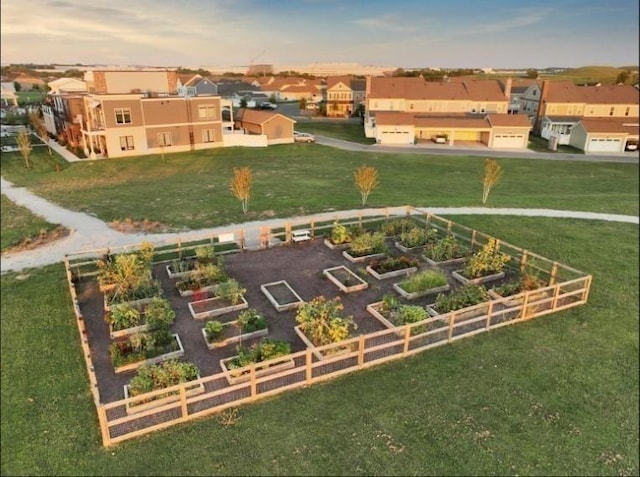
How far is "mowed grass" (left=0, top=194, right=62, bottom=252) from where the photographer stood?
47.8ft

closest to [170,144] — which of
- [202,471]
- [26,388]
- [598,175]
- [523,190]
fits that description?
[26,388]

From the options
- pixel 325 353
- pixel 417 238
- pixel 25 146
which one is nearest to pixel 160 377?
pixel 325 353

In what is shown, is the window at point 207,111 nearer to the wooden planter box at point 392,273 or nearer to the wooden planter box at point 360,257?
the wooden planter box at point 360,257

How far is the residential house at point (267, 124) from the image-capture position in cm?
1101

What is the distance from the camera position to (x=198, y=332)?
911 cm

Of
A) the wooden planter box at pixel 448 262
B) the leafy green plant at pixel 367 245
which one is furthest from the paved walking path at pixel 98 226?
the wooden planter box at pixel 448 262

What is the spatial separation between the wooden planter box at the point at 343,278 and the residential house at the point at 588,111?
618 centimetres

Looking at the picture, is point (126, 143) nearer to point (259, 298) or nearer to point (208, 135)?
point (208, 135)

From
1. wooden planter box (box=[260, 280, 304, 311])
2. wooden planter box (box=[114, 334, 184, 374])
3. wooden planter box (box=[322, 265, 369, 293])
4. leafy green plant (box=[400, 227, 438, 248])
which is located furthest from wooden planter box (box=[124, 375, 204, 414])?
leafy green plant (box=[400, 227, 438, 248])

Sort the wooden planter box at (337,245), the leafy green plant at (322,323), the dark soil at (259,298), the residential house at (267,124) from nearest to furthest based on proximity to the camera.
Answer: the dark soil at (259,298), the leafy green plant at (322,323), the residential house at (267,124), the wooden planter box at (337,245)

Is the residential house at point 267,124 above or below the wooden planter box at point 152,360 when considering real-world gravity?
above

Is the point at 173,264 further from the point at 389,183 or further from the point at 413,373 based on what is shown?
the point at 389,183

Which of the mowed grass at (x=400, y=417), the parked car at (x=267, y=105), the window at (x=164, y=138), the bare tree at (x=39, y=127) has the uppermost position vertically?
the parked car at (x=267, y=105)

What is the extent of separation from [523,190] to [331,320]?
16461mm
